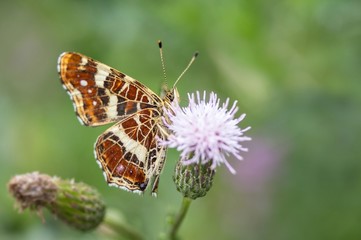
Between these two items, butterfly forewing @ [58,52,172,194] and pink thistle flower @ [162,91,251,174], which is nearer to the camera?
pink thistle flower @ [162,91,251,174]

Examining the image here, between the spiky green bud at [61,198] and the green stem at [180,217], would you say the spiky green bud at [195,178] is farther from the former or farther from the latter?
the spiky green bud at [61,198]

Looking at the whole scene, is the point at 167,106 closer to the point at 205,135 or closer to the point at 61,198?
the point at 205,135

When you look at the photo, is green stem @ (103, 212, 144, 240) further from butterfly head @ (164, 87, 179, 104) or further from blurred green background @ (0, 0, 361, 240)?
butterfly head @ (164, 87, 179, 104)

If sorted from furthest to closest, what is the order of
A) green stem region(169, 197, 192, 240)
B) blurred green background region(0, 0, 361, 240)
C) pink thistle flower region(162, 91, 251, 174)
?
blurred green background region(0, 0, 361, 240)
green stem region(169, 197, 192, 240)
pink thistle flower region(162, 91, 251, 174)

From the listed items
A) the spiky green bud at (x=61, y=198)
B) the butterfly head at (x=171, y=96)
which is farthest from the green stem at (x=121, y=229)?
the butterfly head at (x=171, y=96)

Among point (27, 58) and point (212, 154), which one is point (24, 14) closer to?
point (27, 58)

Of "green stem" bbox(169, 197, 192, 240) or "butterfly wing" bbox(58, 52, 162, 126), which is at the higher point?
"butterfly wing" bbox(58, 52, 162, 126)

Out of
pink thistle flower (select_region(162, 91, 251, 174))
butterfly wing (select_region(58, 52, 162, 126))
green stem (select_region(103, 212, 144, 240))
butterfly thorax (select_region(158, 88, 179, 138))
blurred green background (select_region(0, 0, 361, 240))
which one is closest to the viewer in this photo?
pink thistle flower (select_region(162, 91, 251, 174))

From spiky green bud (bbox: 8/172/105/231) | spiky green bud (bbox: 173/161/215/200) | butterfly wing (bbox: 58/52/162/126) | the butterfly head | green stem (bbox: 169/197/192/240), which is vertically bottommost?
spiky green bud (bbox: 8/172/105/231)

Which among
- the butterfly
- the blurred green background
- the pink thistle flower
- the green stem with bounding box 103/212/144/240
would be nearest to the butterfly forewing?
the butterfly
